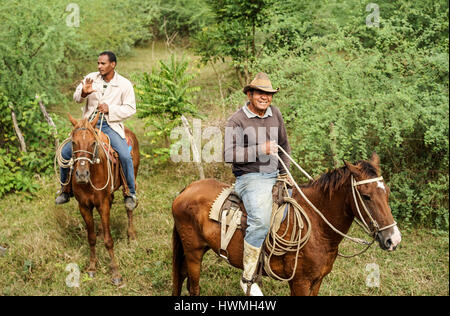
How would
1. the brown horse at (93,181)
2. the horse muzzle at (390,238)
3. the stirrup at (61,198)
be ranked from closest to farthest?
the horse muzzle at (390,238) → the brown horse at (93,181) → the stirrup at (61,198)

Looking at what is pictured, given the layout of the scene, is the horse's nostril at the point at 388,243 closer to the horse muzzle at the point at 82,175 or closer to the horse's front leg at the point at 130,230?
the horse muzzle at the point at 82,175

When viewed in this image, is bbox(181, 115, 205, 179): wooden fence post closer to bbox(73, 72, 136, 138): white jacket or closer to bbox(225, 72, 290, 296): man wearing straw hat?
bbox(73, 72, 136, 138): white jacket

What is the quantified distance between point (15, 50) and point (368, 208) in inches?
350

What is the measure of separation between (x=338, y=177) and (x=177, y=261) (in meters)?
2.31

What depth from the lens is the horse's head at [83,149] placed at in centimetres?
490

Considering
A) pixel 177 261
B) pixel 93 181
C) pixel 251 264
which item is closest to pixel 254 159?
pixel 251 264

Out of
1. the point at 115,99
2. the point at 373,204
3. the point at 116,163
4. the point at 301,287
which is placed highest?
the point at 115,99

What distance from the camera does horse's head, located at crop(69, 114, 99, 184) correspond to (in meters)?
4.90

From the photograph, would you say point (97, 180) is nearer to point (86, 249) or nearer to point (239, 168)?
point (86, 249)

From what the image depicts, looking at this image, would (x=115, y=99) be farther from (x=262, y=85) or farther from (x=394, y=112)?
(x=394, y=112)

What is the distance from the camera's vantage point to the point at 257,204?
381 centimetres

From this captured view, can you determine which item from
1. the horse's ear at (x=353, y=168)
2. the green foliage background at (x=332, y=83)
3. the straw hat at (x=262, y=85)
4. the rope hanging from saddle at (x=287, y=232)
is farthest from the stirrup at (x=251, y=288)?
the green foliage background at (x=332, y=83)
